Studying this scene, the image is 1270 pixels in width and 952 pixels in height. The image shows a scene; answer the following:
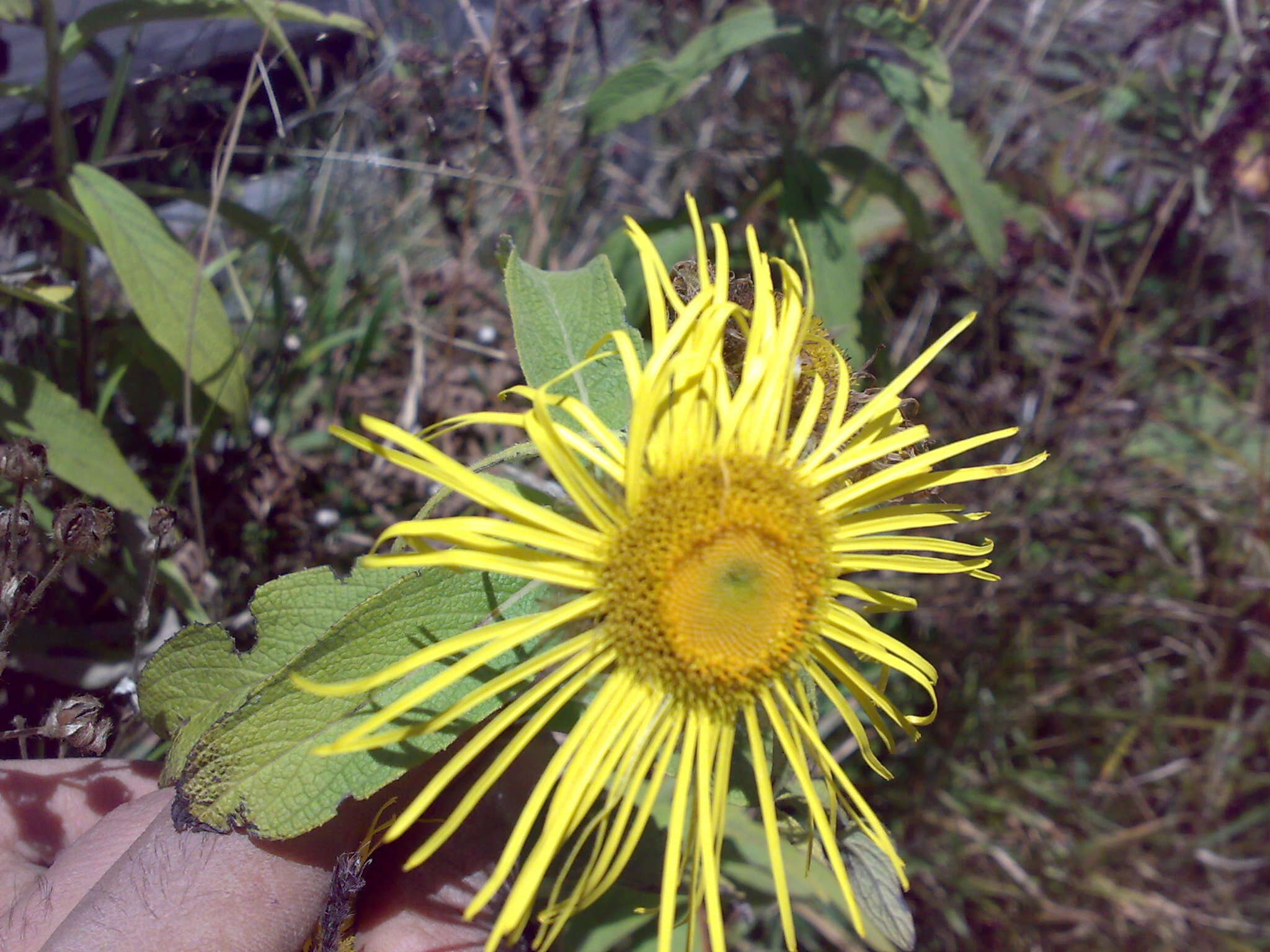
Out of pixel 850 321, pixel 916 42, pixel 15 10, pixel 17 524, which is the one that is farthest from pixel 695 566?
pixel 916 42

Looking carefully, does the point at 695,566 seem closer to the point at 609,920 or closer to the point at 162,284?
the point at 609,920

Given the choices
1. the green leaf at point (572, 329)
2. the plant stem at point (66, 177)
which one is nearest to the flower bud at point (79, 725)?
the green leaf at point (572, 329)

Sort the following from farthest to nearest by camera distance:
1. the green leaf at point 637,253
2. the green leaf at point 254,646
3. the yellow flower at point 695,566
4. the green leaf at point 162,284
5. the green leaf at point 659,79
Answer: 1. the green leaf at point 637,253
2. the green leaf at point 659,79
3. the green leaf at point 162,284
4. the green leaf at point 254,646
5. the yellow flower at point 695,566

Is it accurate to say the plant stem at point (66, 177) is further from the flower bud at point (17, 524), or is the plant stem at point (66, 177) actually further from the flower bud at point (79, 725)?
the flower bud at point (79, 725)

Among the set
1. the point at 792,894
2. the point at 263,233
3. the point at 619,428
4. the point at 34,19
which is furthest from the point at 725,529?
the point at 34,19

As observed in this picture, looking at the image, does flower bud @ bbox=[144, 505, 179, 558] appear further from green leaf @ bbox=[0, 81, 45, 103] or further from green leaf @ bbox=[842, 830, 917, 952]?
green leaf @ bbox=[842, 830, 917, 952]

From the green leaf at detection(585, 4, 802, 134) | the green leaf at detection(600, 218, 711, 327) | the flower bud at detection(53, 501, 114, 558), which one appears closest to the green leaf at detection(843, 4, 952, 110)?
the green leaf at detection(585, 4, 802, 134)

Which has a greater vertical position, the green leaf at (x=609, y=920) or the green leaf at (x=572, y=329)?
the green leaf at (x=572, y=329)
